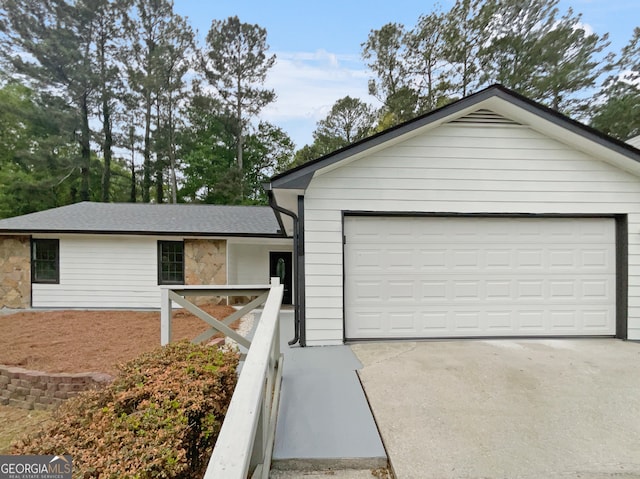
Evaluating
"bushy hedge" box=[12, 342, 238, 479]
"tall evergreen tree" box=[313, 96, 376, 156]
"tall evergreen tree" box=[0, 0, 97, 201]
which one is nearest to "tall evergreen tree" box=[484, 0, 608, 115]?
"tall evergreen tree" box=[313, 96, 376, 156]

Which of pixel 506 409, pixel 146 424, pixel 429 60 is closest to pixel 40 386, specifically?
pixel 146 424

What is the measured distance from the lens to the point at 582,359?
3941mm

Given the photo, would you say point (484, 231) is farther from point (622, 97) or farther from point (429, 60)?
point (429, 60)

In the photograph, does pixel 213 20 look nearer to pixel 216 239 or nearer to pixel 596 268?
pixel 216 239

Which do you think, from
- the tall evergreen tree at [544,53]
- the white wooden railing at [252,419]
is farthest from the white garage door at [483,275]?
the tall evergreen tree at [544,53]

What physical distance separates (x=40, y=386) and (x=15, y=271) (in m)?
7.33

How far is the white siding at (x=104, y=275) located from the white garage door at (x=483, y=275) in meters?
7.34

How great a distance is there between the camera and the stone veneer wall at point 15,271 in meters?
8.81

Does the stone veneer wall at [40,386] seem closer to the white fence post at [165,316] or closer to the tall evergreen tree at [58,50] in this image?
the white fence post at [165,316]

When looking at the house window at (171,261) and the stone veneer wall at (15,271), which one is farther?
the house window at (171,261)

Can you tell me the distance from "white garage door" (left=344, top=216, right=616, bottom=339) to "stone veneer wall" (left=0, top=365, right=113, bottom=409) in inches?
154

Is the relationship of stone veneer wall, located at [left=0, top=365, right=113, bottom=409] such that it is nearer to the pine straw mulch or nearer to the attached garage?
the pine straw mulch

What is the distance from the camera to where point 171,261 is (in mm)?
9305

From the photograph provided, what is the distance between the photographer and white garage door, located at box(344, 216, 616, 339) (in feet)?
15.6
